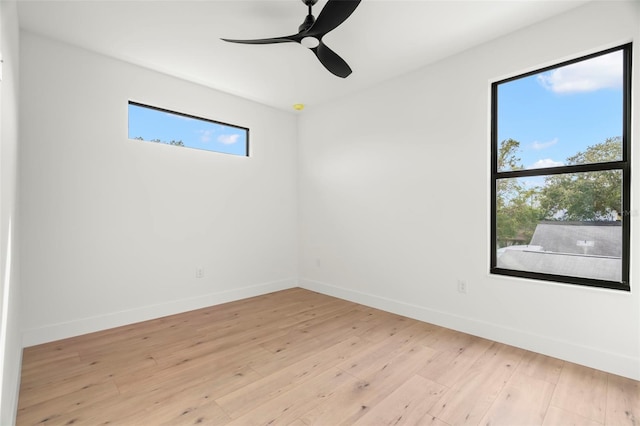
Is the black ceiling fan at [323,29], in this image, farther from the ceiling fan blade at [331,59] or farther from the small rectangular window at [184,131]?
the small rectangular window at [184,131]

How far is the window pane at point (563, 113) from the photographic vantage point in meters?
2.30

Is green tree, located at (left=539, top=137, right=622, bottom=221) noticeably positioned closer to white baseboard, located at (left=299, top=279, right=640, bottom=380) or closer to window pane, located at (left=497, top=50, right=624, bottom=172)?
window pane, located at (left=497, top=50, right=624, bottom=172)

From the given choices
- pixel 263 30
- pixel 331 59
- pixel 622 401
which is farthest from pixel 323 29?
pixel 622 401

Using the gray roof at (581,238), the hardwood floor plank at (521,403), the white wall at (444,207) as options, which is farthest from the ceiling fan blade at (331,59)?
the hardwood floor plank at (521,403)

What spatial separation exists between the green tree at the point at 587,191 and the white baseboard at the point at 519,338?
39.7 inches

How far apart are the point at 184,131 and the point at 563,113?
3838mm

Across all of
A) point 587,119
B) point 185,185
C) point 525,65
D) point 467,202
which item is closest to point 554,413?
point 467,202

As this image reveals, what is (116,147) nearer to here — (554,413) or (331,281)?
(331,281)

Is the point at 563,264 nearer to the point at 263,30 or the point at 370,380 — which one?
the point at 370,380

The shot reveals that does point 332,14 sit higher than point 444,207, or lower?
higher

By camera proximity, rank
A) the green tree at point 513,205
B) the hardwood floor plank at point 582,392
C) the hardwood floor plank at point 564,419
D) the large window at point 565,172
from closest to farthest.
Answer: the hardwood floor plank at point 564,419 → the hardwood floor plank at point 582,392 → the large window at point 565,172 → the green tree at point 513,205

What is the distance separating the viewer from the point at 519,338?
2.60 meters

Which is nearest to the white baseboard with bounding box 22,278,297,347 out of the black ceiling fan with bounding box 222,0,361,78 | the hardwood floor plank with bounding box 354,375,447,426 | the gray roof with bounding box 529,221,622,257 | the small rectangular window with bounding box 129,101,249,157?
the small rectangular window with bounding box 129,101,249,157

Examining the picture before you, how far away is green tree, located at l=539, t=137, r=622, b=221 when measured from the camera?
7.44ft
